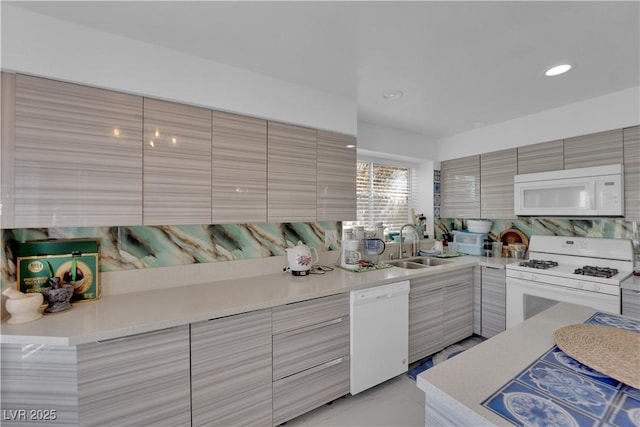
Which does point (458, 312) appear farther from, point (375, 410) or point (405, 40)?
point (405, 40)

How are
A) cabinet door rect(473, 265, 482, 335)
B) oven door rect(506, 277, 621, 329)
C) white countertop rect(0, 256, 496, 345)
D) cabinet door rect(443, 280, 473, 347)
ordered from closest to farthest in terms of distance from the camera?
white countertop rect(0, 256, 496, 345) → oven door rect(506, 277, 621, 329) → cabinet door rect(443, 280, 473, 347) → cabinet door rect(473, 265, 482, 335)

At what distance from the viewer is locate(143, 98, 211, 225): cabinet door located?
1.54 metres

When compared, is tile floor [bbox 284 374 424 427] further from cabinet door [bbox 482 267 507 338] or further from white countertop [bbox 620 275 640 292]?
white countertop [bbox 620 275 640 292]

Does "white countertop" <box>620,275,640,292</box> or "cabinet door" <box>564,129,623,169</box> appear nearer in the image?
"white countertop" <box>620,275,640,292</box>

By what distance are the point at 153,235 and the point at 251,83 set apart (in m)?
1.24

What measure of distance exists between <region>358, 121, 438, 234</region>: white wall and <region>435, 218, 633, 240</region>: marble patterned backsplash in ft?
2.66

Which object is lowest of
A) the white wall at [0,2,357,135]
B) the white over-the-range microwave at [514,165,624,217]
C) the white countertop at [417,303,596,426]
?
the white countertop at [417,303,596,426]

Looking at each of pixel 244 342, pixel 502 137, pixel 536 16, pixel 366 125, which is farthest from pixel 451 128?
pixel 244 342

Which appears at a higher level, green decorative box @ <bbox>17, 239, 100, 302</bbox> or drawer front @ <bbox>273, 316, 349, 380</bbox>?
green decorative box @ <bbox>17, 239, 100, 302</bbox>

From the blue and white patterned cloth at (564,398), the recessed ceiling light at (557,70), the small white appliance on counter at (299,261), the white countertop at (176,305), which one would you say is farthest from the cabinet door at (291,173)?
the recessed ceiling light at (557,70)

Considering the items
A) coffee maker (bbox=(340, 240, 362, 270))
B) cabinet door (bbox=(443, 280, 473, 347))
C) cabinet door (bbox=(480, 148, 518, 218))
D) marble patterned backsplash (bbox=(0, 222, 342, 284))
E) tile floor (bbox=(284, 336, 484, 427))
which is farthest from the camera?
cabinet door (bbox=(480, 148, 518, 218))

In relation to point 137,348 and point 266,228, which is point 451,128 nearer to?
point 266,228

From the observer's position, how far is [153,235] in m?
1.80

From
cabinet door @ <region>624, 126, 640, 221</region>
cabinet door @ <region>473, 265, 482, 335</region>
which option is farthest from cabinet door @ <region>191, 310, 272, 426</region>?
cabinet door @ <region>624, 126, 640, 221</region>
